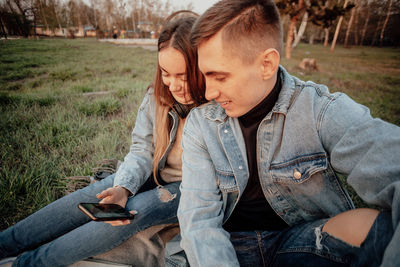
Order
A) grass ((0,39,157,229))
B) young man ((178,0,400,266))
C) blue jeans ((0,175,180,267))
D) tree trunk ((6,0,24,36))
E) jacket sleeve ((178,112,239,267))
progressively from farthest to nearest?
tree trunk ((6,0,24,36)) < grass ((0,39,157,229)) < blue jeans ((0,175,180,267)) < jacket sleeve ((178,112,239,267)) < young man ((178,0,400,266))

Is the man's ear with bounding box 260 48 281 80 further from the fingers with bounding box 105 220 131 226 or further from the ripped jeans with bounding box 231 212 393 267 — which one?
the fingers with bounding box 105 220 131 226

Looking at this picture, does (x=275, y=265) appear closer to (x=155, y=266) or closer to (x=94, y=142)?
(x=155, y=266)

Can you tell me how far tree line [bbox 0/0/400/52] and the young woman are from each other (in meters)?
0.47

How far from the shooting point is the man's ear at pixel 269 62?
117 centimetres

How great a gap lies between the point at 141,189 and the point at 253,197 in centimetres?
102

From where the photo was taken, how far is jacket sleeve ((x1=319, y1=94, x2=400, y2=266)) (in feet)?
2.65

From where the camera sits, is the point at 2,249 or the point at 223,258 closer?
the point at 223,258

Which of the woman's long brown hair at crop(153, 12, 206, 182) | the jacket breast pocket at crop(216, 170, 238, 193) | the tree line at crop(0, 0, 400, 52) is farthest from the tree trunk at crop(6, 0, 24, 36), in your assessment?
the jacket breast pocket at crop(216, 170, 238, 193)

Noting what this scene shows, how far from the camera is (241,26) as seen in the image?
1.14m

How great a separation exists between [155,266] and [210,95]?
52.7 inches

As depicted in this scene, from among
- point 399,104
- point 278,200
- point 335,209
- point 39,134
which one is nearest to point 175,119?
point 278,200

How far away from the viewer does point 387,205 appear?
2.78 feet

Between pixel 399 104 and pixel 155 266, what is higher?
pixel 399 104

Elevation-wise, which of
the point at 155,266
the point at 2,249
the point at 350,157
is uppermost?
the point at 350,157
